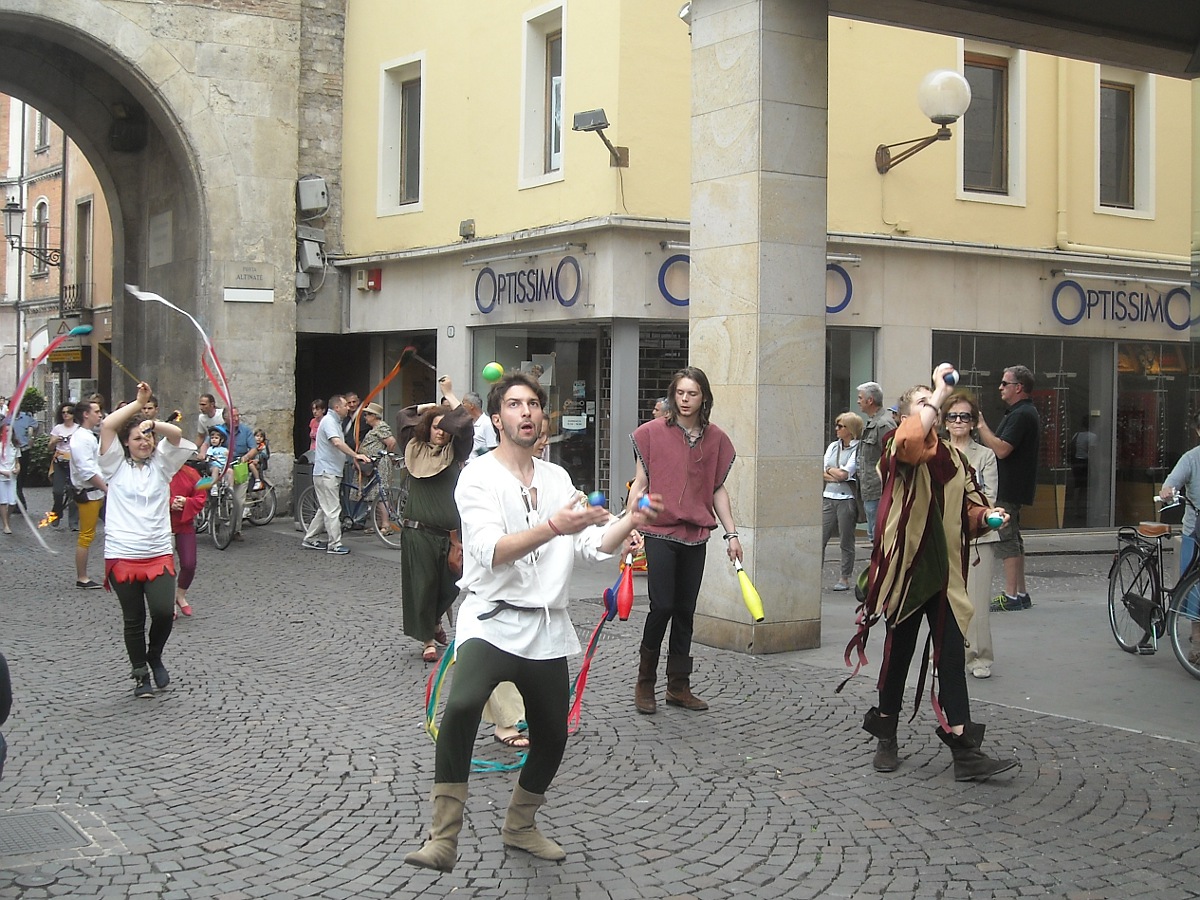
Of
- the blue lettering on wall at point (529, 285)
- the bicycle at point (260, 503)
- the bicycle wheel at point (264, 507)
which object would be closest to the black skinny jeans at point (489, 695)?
the blue lettering on wall at point (529, 285)

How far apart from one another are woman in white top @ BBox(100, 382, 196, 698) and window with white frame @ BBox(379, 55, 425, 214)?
11.6m

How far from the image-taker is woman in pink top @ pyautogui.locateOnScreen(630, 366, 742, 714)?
7129mm

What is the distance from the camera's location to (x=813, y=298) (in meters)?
9.00

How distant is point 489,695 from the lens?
459cm

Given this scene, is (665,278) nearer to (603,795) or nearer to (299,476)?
(299,476)

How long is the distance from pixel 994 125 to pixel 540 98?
6105mm

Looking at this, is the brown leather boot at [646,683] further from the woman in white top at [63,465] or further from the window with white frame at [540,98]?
the woman in white top at [63,465]

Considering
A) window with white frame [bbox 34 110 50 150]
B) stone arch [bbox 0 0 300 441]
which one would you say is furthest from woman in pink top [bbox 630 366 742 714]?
window with white frame [bbox 34 110 50 150]

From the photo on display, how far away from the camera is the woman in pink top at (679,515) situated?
7.13 m

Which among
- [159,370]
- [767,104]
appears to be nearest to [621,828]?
[767,104]

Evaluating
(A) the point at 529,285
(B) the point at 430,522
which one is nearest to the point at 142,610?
(B) the point at 430,522

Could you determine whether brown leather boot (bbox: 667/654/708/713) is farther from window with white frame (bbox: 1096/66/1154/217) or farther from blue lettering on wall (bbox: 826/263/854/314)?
window with white frame (bbox: 1096/66/1154/217)

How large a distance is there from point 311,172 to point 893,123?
8.76m

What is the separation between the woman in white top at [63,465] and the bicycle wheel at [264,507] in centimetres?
230
